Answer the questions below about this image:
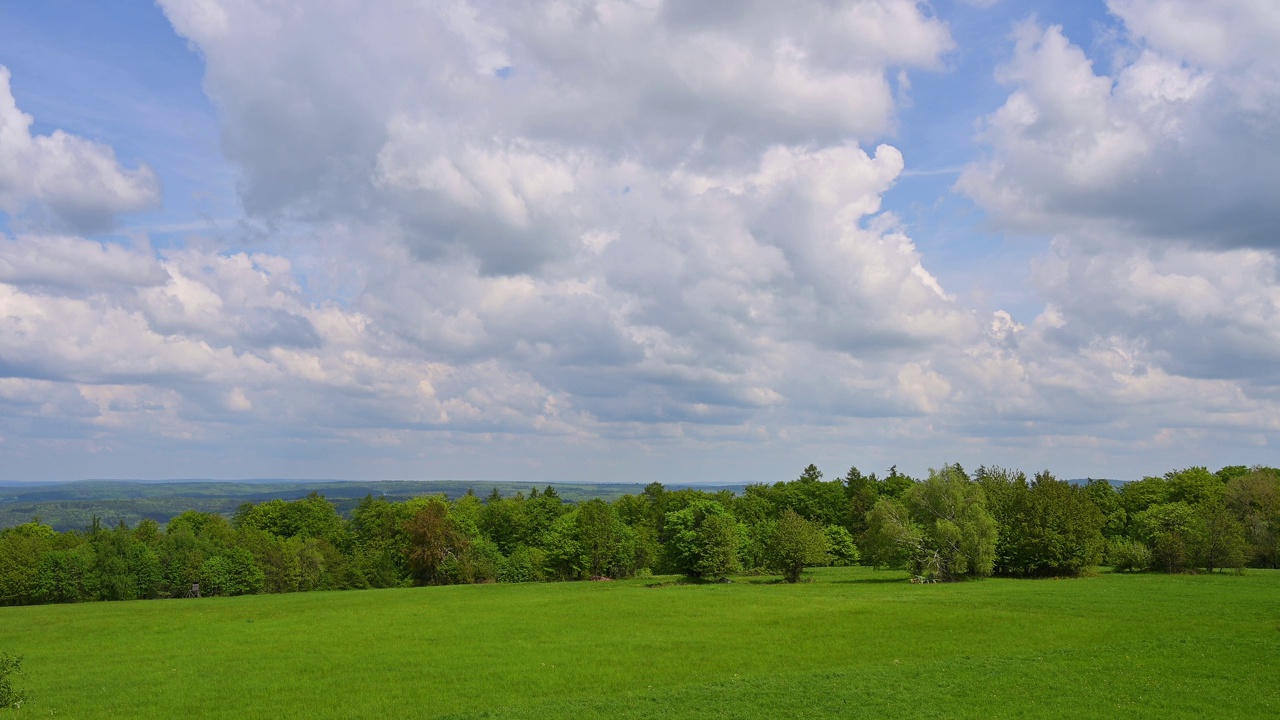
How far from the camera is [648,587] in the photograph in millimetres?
77188

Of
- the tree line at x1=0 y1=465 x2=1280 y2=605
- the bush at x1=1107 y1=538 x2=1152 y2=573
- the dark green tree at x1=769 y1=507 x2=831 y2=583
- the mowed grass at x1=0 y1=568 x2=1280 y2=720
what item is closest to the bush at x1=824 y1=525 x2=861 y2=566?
the tree line at x1=0 y1=465 x2=1280 y2=605

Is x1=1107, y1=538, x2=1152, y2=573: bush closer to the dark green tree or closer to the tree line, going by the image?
the tree line

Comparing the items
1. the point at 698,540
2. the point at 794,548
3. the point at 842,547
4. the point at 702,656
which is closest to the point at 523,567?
the point at 698,540

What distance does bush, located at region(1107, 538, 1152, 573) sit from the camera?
75.8 meters

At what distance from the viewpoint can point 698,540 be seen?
273ft

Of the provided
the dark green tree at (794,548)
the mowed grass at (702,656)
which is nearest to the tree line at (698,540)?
the dark green tree at (794,548)

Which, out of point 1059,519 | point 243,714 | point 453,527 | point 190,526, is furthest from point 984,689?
point 190,526

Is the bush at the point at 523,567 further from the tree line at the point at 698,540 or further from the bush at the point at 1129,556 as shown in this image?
the bush at the point at 1129,556

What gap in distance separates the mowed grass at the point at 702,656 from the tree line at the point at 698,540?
456 inches

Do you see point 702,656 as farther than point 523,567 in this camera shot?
No

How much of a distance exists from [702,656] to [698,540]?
46.0 m

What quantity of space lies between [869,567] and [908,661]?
6630cm

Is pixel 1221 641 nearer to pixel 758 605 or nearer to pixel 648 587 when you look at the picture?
pixel 758 605

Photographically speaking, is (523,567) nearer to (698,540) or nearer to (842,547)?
(698,540)
